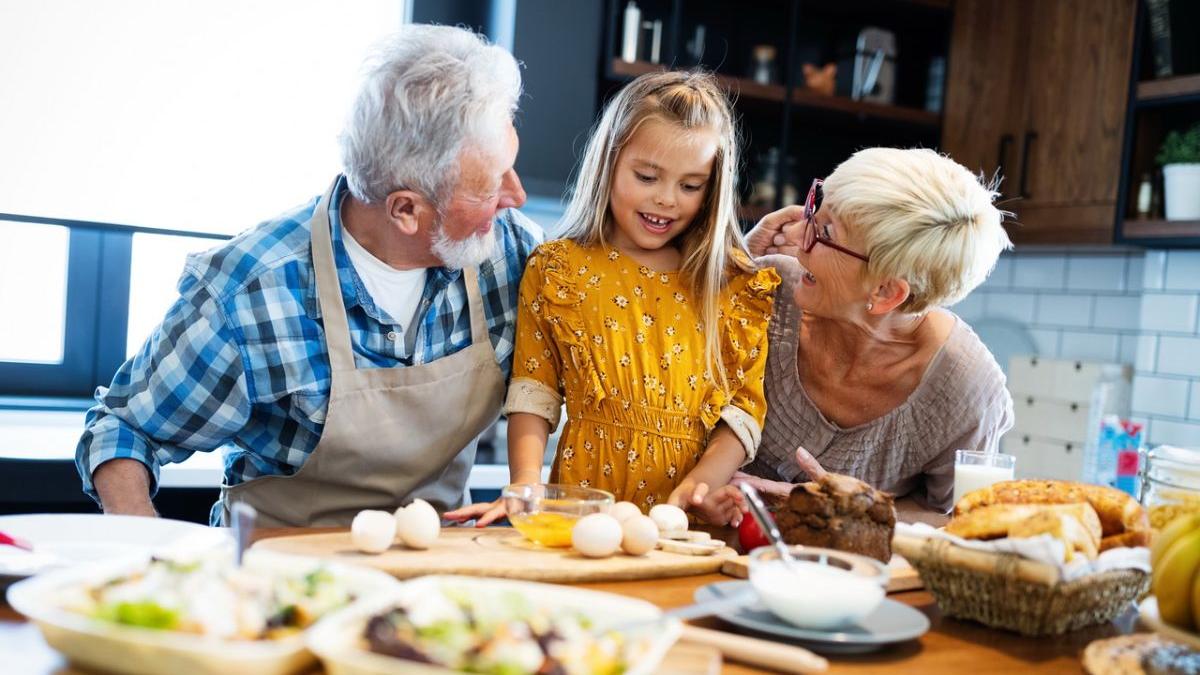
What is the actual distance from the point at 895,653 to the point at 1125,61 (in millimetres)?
3022

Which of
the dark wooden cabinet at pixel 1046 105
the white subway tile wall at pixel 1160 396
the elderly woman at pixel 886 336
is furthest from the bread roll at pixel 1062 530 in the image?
the white subway tile wall at pixel 1160 396

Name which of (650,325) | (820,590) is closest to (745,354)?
(650,325)

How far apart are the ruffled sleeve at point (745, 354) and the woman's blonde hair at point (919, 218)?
0.66ft

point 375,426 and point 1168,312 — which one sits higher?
point 1168,312

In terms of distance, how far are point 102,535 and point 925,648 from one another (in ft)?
3.10

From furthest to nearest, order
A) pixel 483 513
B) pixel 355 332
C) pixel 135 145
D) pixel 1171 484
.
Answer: pixel 135 145
pixel 355 332
pixel 483 513
pixel 1171 484

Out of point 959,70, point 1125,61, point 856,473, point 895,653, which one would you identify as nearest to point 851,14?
point 959,70

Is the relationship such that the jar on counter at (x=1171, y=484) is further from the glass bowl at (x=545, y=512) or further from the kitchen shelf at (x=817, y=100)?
the kitchen shelf at (x=817, y=100)

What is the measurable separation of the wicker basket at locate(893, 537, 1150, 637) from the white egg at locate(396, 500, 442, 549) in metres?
0.54

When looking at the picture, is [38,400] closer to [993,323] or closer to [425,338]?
[425,338]

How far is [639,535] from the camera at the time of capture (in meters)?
1.35

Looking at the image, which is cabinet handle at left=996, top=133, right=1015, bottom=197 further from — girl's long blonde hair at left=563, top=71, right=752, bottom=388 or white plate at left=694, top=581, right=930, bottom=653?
white plate at left=694, top=581, right=930, bottom=653

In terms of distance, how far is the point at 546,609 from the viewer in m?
1.02

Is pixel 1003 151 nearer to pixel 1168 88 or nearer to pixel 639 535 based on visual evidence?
pixel 1168 88
